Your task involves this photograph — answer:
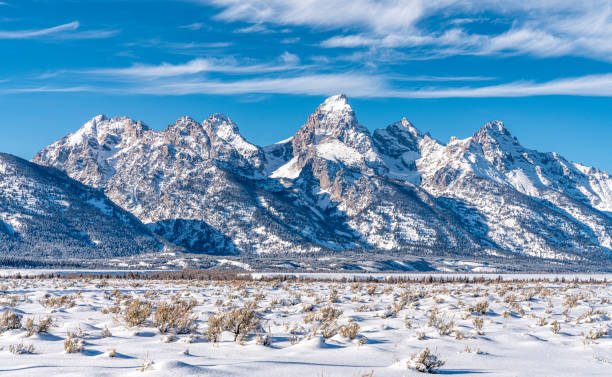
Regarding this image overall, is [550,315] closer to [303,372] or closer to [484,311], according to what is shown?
[484,311]

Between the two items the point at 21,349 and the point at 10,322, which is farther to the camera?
the point at 10,322

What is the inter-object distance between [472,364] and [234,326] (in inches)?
265

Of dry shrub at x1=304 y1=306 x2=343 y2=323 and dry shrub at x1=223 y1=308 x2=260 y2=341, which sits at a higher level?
dry shrub at x1=223 y1=308 x2=260 y2=341

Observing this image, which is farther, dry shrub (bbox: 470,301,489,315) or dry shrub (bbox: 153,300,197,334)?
dry shrub (bbox: 470,301,489,315)

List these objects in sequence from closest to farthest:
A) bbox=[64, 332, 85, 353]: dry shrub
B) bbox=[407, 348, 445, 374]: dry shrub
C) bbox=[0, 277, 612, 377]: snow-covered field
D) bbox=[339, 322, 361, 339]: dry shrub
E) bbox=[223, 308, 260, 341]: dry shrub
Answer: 1. bbox=[0, 277, 612, 377]: snow-covered field
2. bbox=[407, 348, 445, 374]: dry shrub
3. bbox=[64, 332, 85, 353]: dry shrub
4. bbox=[223, 308, 260, 341]: dry shrub
5. bbox=[339, 322, 361, 339]: dry shrub

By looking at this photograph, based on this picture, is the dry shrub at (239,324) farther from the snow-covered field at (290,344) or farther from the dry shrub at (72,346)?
the dry shrub at (72,346)

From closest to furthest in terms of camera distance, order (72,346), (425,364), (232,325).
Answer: (425,364) < (72,346) < (232,325)

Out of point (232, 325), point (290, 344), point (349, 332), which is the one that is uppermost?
point (232, 325)

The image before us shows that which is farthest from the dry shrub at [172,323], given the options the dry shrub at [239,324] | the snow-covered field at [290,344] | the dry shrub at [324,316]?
the dry shrub at [324,316]

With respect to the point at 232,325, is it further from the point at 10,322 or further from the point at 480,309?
the point at 480,309

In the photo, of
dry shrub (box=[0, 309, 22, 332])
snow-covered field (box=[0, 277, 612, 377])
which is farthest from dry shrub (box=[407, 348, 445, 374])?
dry shrub (box=[0, 309, 22, 332])

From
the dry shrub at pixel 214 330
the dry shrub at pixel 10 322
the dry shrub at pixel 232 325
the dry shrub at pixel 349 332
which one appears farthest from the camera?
the dry shrub at pixel 10 322

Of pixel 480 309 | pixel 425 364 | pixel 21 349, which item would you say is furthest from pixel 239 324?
pixel 480 309

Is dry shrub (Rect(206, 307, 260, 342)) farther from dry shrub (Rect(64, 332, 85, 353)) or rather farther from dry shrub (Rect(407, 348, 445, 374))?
dry shrub (Rect(407, 348, 445, 374))
